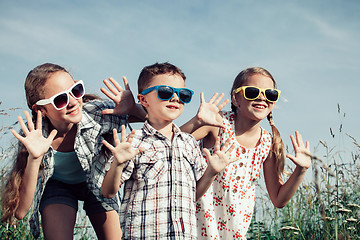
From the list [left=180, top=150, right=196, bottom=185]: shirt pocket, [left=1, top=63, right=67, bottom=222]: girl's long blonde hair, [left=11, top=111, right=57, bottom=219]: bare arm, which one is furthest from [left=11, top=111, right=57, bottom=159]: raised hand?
[left=180, top=150, right=196, bottom=185]: shirt pocket

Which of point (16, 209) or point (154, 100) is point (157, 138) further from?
point (16, 209)

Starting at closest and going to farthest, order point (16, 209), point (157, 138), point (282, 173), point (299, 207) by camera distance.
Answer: point (157, 138) → point (16, 209) → point (282, 173) → point (299, 207)

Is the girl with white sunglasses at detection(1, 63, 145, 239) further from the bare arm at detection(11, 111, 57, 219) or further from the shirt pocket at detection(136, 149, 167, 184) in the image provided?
the shirt pocket at detection(136, 149, 167, 184)

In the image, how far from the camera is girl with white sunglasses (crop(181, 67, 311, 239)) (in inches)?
154

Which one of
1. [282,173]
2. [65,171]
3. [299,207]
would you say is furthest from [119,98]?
[299,207]

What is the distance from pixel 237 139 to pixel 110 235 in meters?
1.47

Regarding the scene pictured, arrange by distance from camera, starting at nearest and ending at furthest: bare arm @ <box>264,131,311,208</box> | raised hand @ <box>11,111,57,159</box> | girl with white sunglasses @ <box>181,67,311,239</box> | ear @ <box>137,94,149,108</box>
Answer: raised hand @ <box>11,111,57,159</box> → ear @ <box>137,94,149,108</box> → bare arm @ <box>264,131,311,208</box> → girl with white sunglasses @ <box>181,67,311,239</box>

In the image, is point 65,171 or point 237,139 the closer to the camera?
point 65,171

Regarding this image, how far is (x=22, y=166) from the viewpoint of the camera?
3605 millimetres

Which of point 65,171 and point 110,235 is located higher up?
point 65,171

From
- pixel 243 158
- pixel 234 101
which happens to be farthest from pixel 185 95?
pixel 243 158

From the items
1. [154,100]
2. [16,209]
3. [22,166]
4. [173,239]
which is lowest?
[173,239]

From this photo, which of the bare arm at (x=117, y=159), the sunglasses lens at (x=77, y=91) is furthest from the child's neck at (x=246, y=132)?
the sunglasses lens at (x=77, y=91)

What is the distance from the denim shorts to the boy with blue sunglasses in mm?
731
